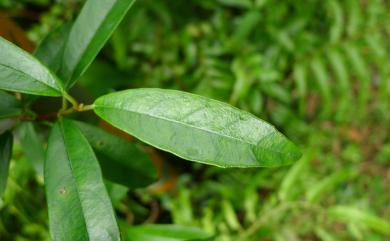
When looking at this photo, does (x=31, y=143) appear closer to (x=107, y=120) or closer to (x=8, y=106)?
(x=8, y=106)

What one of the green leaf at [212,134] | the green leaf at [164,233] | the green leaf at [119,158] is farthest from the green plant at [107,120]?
the green leaf at [164,233]

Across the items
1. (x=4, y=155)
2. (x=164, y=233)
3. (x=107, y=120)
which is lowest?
(x=164, y=233)

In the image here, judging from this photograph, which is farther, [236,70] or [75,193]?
[236,70]

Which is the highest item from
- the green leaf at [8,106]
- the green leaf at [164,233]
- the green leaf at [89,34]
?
the green leaf at [89,34]

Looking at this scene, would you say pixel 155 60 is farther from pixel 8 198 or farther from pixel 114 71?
pixel 8 198

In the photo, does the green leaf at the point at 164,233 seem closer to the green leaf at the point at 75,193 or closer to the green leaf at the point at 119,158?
the green leaf at the point at 119,158

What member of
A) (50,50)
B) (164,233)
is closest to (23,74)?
(50,50)
